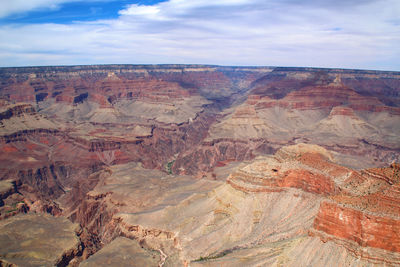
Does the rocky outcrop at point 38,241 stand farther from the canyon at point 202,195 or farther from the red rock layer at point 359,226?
the red rock layer at point 359,226

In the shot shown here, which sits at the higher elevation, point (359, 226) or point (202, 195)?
point (359, 226)

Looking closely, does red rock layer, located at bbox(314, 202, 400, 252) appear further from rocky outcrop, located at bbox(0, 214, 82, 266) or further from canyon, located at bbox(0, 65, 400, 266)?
rocky outcrop, located at bbox(0, 214, 82, 266)

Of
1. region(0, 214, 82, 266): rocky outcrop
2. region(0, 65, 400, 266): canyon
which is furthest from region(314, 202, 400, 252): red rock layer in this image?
region(0, 214, 82, 266): rocky outcrop

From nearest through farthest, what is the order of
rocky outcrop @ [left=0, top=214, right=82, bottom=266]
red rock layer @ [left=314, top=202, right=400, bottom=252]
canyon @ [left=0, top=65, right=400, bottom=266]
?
red rock layer @ [left=314, top=202, right=400, bottom=252] < canyon @ [left=0, top=65, right=400, bottom=266] < rocky outcrop @ [left=0, top=214, right=82, bottom=266]

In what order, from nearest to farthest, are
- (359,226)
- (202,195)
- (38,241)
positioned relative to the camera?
(359,226)
(38,241)
(202,195)

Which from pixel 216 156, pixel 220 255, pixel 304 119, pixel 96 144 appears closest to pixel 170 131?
pixel 216 156

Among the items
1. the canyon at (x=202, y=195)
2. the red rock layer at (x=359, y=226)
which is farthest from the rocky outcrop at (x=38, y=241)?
the red rock layer at (x=359, y=226)

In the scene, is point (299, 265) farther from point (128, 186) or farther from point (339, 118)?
point (339, 118)

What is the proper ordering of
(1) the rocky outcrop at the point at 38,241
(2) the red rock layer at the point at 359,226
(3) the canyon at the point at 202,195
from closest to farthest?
(2) the red rock layer at the point at 359,226 → (3) the canyon at the point at 202,195 → (1) the rocky outcrop at the point at 38,241

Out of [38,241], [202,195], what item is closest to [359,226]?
[202,195]

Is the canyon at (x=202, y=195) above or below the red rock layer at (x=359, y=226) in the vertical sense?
below

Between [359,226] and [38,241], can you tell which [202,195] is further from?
[359,226]

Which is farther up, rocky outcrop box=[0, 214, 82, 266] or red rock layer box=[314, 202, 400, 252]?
red rock layer box=[314, 202, 400, 252]
